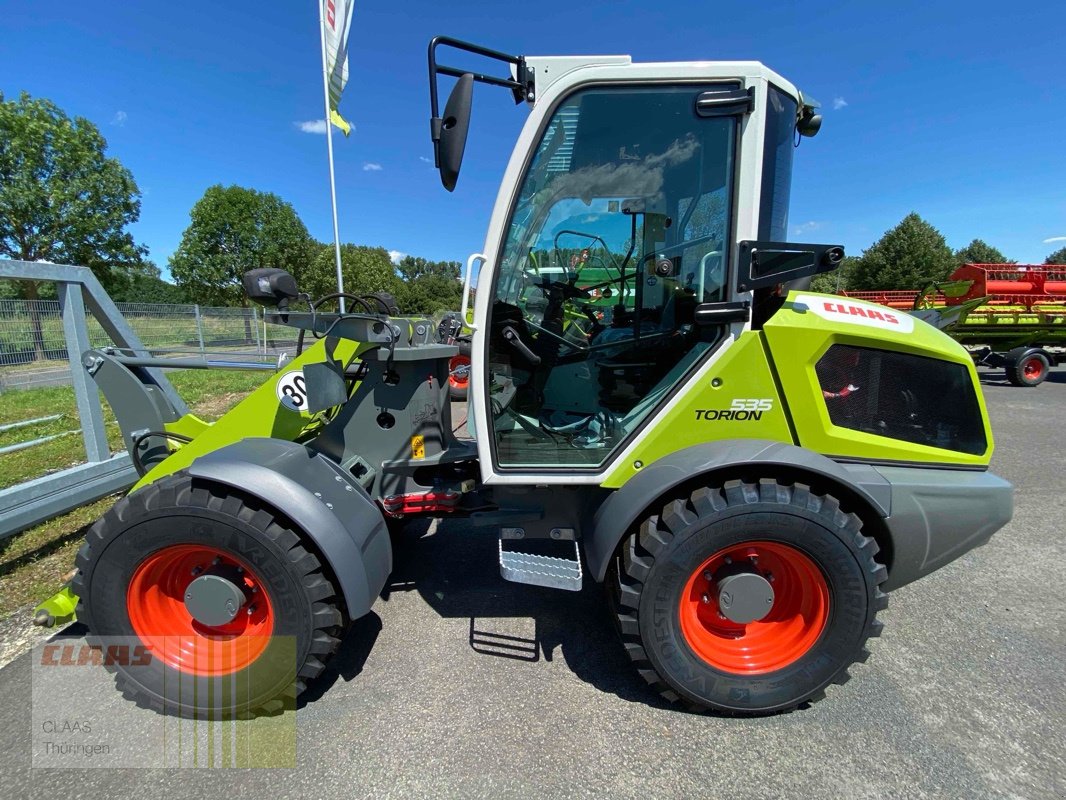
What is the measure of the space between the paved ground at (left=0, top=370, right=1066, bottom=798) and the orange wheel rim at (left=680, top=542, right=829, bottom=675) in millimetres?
238

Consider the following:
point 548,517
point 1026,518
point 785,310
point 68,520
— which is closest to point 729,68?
point 785,310

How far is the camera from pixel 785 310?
211 cm

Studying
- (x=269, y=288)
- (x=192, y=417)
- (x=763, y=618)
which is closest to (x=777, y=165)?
(x=763, y=618)

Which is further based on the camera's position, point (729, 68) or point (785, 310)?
point (785, 310)

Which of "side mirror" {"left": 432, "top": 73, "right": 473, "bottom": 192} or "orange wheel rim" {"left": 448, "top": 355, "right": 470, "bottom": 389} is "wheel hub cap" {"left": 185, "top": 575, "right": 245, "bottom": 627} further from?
"side mirror" {"left": 432, "top": 73, "right": 473, "bottom": 192}

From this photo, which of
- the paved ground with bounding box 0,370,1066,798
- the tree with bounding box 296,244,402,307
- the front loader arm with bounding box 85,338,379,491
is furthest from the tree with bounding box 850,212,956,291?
the front loader arm with bounding box 85,338,379,491

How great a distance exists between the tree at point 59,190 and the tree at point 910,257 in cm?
4611

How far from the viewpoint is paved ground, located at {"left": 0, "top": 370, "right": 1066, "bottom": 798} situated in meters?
1.78

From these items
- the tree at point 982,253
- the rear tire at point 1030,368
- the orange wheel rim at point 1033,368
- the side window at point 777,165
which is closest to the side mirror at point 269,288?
the side window at point 777,165

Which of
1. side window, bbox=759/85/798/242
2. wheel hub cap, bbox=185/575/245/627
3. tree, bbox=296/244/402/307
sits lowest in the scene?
wheel hub cap, bbox=185/575/245/627

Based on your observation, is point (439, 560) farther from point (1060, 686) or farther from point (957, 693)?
point (1060, 686)

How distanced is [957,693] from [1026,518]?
2.82 metres

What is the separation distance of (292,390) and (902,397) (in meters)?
2.83

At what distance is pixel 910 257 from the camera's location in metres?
35.7
